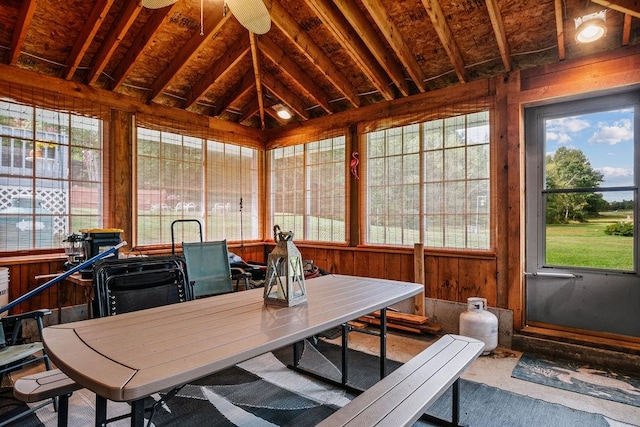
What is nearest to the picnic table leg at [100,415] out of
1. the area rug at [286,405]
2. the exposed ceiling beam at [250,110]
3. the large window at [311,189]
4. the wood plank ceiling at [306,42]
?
the area rug at [286,405]

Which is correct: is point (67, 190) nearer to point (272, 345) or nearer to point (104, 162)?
point (104, 162)

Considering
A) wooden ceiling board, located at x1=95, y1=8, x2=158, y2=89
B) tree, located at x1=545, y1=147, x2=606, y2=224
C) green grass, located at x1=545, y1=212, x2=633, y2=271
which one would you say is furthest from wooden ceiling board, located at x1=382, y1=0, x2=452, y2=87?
wooden ceiling board, located at x1=95, y1=8, x2=158, y2=89

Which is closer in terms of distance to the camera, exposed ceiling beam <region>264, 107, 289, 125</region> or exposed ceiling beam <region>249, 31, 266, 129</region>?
exposed ceiling beam <region>249, 31, 266, 129</region>

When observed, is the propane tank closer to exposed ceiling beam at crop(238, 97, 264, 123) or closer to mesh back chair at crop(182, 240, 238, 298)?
mesh back chair at crop(182, 240, 238, 298)

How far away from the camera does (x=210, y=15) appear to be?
137 inches

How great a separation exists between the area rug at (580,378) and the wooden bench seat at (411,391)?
1.08 metres

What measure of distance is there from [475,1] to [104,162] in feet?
13.9

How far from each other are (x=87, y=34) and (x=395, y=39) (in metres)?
2.92

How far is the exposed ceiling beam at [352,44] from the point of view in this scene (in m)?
3.20

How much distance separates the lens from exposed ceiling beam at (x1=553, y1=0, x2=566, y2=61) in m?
2.80

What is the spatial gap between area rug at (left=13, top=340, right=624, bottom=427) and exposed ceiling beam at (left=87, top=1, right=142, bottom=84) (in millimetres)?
3094

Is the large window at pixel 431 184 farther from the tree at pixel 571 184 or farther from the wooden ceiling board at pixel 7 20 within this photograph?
the wooden ceiling board at pixel 7 20

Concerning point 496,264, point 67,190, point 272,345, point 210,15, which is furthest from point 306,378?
point 210,15

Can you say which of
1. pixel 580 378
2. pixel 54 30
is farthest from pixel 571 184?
pixel 54 30
